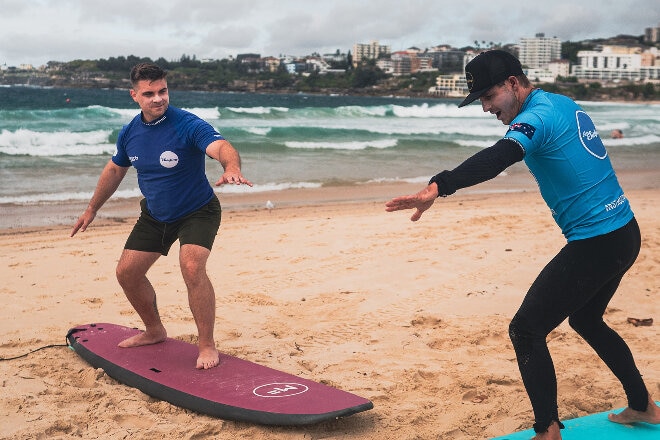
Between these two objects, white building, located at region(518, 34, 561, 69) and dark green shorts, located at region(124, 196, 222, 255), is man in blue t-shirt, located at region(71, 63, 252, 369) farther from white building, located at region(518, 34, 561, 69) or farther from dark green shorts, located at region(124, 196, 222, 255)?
white building, located at region(518, 34, 561, 69)

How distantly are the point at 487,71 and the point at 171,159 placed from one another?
85.3 inches

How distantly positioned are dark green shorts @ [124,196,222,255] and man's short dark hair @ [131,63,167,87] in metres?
→ 0.84

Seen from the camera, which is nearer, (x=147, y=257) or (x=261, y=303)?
(x=147, y=257)

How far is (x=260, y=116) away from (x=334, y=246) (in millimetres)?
31838

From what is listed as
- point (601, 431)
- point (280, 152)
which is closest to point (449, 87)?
point (280, 152)

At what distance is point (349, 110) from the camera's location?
44.8m

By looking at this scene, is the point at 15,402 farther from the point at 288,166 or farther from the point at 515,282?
the point at 288,166

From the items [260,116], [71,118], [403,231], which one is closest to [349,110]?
[260,116]

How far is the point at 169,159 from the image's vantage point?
15.0 ft

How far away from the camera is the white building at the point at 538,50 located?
18979 centimetres

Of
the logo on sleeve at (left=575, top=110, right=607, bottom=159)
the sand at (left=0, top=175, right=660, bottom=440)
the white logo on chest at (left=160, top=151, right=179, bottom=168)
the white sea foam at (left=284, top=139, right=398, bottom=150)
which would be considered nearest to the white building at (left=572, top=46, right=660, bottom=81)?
the white sea foam at (left=284, top=139, right=398, bottom=150)

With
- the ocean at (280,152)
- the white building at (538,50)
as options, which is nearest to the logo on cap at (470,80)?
the ocean at (280,152)

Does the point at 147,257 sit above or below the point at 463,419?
above

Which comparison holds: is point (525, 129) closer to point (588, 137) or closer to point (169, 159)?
point (588, 137)
